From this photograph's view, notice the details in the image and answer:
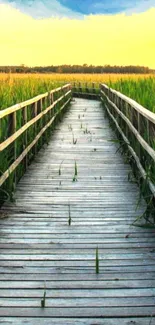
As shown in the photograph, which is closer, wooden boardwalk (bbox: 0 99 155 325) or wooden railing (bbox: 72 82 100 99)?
wooden boardwalk (bbox: 0 99 155 325)

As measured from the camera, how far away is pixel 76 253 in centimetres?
426

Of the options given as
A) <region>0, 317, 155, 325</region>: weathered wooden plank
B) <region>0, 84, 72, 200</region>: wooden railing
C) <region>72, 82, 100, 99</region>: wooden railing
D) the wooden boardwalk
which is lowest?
<region>72, 82, 100, 99</region>: wooden railing

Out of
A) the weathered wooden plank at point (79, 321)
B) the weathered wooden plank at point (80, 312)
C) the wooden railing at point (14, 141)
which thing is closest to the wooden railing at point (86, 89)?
the wooden railing at point (14, 141)

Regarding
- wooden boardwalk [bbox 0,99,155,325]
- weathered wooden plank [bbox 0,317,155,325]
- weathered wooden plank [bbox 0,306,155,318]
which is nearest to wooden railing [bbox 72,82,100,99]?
wooden boardwalk [bbox 0,99,155,325]

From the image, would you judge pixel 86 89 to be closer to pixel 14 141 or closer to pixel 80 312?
pixel 14 141

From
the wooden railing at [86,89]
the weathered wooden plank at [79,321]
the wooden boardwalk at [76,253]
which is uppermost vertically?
the weathered wooden plank at [79,321]

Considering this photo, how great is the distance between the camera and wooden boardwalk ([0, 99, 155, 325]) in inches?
127

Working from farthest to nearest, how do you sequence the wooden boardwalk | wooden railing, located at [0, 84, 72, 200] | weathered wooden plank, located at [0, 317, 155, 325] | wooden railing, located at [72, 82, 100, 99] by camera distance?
wooden railing, located at [72, 82, 100, 99]
wooden railing, located at [0, 84, 72, 200]
the wooden boardwalk
weathered wooden plank, located at [0, 317, 155, 325]

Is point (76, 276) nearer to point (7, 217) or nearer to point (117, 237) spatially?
point (117, 237)

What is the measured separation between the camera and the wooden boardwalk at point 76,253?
3.22 metres

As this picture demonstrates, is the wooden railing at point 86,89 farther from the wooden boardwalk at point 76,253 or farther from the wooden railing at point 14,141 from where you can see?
the wooden boardwalk at point 76,253

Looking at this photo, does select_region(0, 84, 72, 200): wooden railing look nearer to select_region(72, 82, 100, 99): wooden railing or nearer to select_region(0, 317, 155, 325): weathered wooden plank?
select_region(0, 317, 155, 325): weathered wooden plank

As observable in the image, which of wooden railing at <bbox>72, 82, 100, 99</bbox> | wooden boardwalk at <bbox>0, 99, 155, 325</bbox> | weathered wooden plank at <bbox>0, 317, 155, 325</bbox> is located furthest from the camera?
wooden railing at <bbox>72, 82, 100, 99</bbox>

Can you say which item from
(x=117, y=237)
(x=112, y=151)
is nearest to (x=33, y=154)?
(x=112, y=151)
